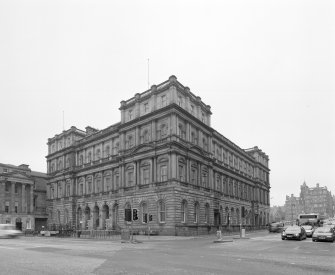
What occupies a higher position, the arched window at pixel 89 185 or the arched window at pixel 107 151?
the arched window at pixel 107 151

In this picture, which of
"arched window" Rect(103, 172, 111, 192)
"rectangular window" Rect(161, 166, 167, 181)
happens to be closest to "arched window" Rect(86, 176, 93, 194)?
"arched window" Rect(103, 172, 111, 192)

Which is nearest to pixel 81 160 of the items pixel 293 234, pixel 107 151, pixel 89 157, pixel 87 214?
pixel 89 157

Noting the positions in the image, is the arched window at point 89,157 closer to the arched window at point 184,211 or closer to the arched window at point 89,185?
the arched window at point 89,185

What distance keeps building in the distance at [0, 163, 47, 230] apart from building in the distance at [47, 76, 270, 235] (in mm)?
11487

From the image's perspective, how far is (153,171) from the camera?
5078 centimetres

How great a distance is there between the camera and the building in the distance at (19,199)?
267 ft

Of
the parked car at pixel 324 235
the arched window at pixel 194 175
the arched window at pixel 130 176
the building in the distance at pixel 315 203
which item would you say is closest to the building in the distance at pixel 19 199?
the arched window at pixel 130 176

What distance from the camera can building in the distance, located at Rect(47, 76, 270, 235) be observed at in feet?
163

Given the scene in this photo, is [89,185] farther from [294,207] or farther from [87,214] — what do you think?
Answer: [294,207]

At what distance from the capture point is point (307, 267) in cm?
1507

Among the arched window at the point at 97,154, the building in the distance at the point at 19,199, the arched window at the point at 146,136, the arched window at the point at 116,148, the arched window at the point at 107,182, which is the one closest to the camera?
the arched window at the point at 146,136

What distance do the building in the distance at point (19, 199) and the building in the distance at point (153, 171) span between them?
1149cm

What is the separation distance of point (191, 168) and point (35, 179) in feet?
178

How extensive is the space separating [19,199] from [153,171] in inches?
1832
